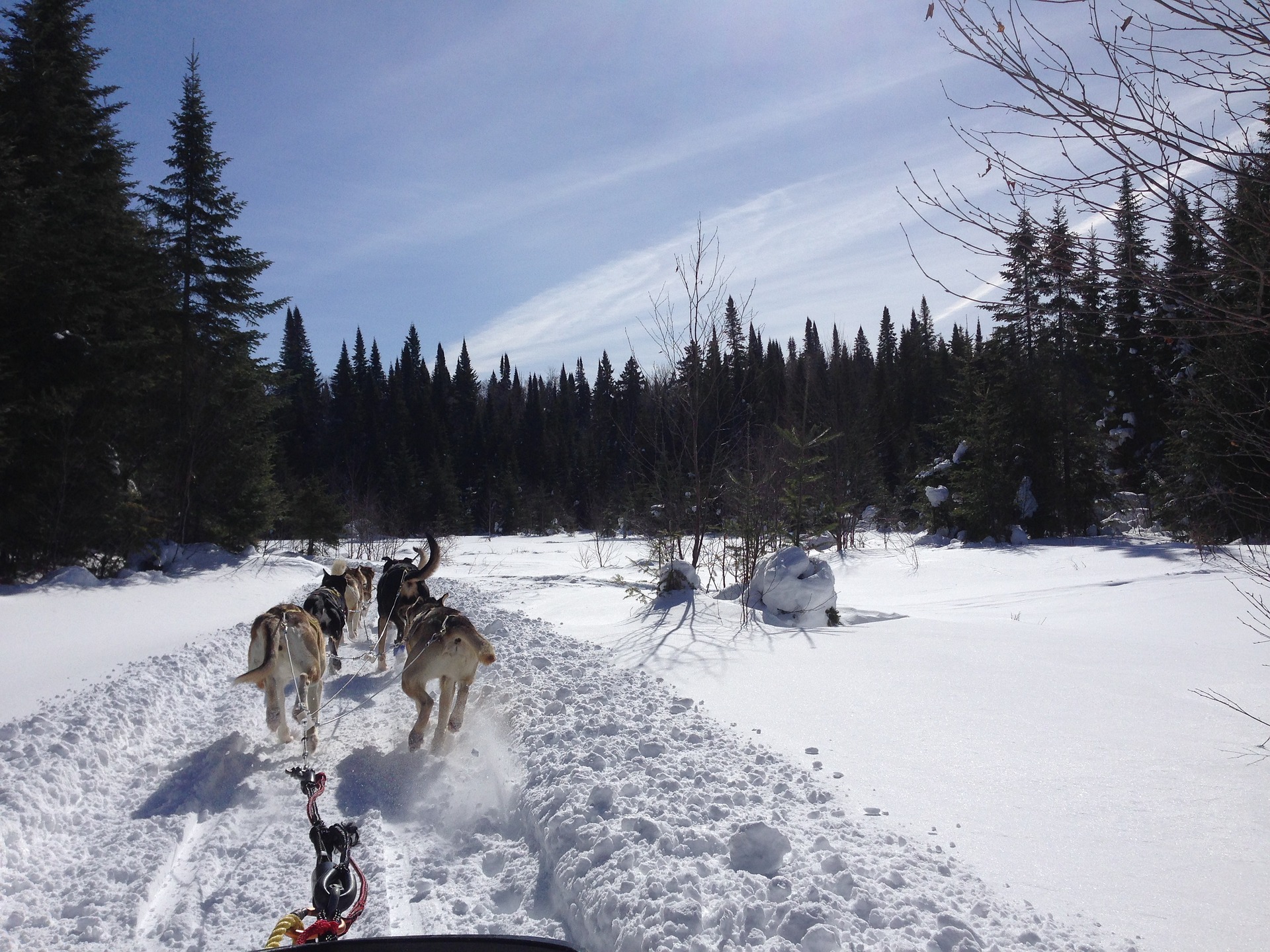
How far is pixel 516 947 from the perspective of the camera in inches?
54.7

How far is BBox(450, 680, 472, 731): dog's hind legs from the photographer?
5309mm

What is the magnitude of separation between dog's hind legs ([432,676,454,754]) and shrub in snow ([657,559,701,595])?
625cm

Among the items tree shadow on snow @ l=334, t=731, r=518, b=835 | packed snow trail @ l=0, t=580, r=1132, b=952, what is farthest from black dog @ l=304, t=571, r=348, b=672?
tree shadow on snow @ l=334, t=731, r=518, b=835

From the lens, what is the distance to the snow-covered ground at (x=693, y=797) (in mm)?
2689

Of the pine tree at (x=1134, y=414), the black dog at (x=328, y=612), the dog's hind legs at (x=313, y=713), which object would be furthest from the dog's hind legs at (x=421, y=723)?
the pine tree at (x=1134, y=414)

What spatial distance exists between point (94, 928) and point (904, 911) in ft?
11.7

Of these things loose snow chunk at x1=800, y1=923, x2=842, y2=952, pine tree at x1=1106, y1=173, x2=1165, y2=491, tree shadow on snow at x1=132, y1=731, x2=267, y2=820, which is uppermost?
pine tree at x1=1106, y1=173, x2=1165, y2=491

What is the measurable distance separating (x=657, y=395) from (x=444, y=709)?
887 cm

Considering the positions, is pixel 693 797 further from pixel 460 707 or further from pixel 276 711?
pixel 276 711

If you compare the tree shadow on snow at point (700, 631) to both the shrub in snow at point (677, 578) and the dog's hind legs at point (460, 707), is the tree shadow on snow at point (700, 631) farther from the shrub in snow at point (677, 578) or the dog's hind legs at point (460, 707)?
the dog's hind legs at point (460, 707)

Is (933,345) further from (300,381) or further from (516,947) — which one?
(516,947)

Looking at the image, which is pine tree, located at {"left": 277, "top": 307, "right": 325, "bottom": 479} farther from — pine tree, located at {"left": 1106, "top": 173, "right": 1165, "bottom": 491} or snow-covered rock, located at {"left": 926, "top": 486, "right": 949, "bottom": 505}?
pine tree, located at {"left": 1106, "top": 173, "right": 1165, "bottom": 491}

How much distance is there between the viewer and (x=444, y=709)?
527 centimetres

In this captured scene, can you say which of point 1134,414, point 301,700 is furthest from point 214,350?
point 1134,414
